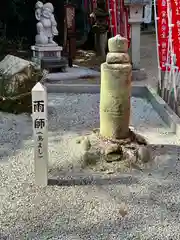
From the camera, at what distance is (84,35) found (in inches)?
570

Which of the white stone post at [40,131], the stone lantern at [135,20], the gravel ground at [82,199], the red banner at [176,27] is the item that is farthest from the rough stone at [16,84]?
the stone lantern at [135,20]

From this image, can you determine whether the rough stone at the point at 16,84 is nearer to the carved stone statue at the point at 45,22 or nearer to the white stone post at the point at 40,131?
the white stone post at the point at 40,131

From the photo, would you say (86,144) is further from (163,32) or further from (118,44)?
(163,32)

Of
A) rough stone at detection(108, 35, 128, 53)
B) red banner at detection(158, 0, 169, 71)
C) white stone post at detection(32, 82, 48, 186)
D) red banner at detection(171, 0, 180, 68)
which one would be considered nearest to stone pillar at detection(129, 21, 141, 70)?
red banner at detection(158, 0, 169, 71)

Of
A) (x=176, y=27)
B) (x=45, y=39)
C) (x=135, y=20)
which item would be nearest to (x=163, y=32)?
(x=176, y=27)

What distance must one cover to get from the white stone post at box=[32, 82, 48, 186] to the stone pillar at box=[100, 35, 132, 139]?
98 centimetres

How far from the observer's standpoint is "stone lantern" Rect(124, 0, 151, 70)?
28.1 ft

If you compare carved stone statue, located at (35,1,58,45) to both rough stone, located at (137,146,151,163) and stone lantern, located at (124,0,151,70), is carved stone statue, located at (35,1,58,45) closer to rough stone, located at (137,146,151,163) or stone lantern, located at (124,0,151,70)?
stone lantern, located at (124,0,151,70)

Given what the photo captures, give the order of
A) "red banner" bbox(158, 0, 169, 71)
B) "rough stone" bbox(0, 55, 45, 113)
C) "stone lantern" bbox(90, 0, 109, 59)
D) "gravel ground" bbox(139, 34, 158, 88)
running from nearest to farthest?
"rough stone" bbox(0, 55, 45, 113) < "red banner" bbox(158, 0, 169, 71) < "gravel ground" bbox(139, 34, 158, 88) < "stone lantern" bbox(90, 0, 109, 59)

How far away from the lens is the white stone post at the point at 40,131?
3.38m

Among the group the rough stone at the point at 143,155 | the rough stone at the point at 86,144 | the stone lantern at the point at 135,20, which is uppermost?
the stone lantern at the point at 135,20

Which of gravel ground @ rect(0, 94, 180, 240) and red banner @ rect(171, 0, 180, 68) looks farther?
red banner @ rect(171, 0, 180, 68)

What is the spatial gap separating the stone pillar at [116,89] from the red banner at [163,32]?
2.12 meters

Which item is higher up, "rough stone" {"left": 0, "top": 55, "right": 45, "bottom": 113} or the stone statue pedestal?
the stone statue pedestal
